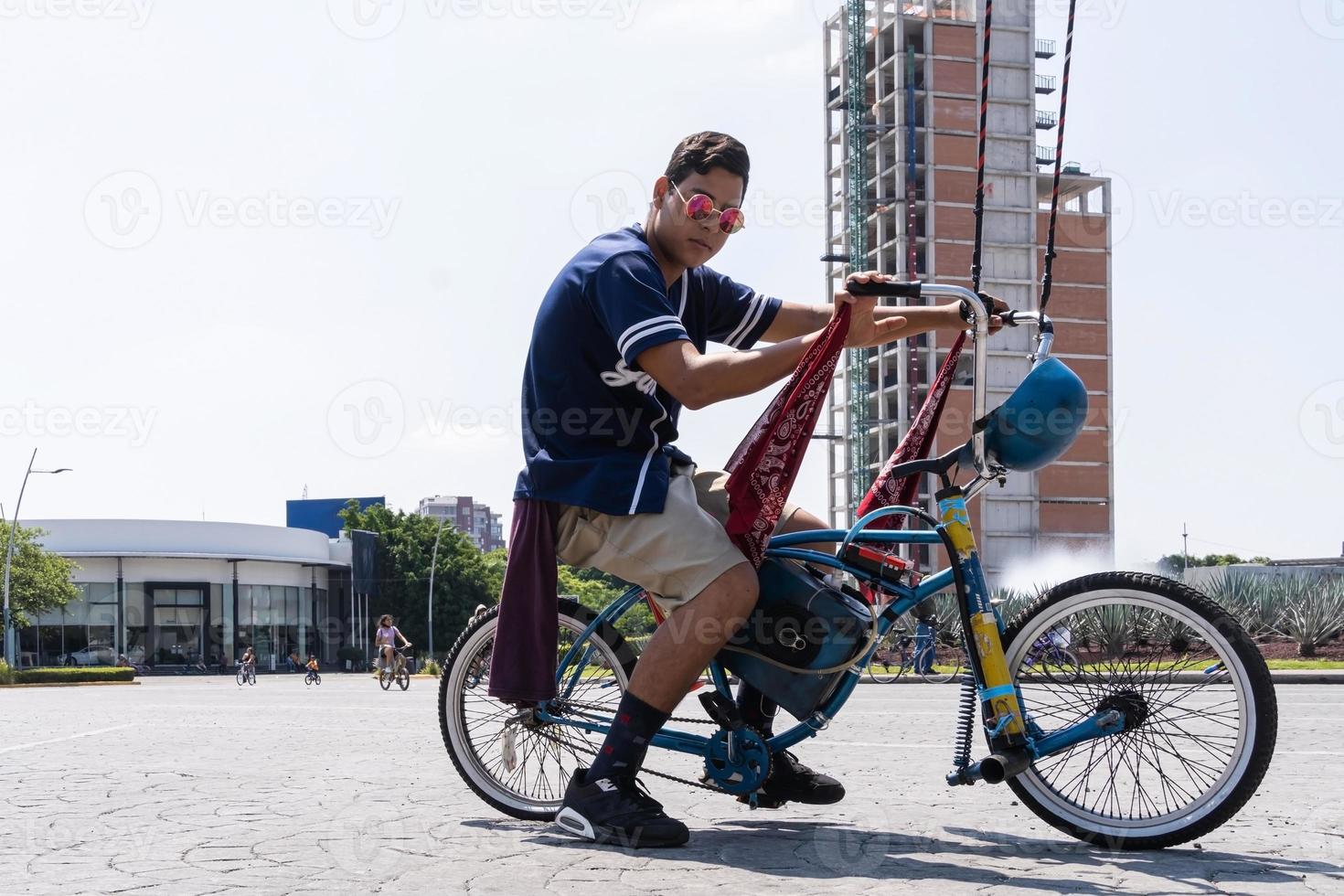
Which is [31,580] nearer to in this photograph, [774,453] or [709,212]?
[709,212]

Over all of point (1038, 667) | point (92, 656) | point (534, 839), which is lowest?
point (92, 656)

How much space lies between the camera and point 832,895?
114 inches

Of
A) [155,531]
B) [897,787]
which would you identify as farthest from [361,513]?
[897,787]

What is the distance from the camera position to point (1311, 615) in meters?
20.9

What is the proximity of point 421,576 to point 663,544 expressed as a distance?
78.0 m

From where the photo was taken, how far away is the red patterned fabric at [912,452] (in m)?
3.93

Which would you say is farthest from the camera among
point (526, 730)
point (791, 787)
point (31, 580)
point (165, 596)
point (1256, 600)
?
point (165, 596)

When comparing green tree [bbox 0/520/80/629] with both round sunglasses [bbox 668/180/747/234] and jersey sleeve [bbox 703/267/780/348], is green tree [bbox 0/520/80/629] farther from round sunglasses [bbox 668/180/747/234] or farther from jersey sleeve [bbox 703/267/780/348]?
round sunglasses [bbox 668/180/747/234]

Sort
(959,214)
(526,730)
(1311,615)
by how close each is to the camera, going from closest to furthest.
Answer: (526,730)
(1311,615)
(959,214)

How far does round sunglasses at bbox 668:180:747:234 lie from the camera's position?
3852 mm

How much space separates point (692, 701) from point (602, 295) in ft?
4.35

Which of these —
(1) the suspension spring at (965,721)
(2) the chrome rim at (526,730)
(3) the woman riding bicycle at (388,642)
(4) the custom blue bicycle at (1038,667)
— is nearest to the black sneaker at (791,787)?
(4) the custom blue bicycle at (1038,667)

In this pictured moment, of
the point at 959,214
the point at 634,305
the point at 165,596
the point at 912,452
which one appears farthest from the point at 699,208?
the point at 959,214

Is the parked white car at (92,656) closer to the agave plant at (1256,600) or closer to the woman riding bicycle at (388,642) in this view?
the woman riding bicycle at (388,642)
